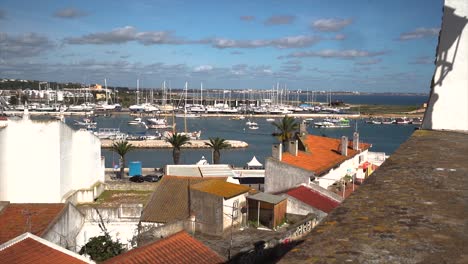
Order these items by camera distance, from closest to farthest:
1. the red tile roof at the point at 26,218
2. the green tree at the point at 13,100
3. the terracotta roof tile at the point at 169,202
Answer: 1. the red tile roof at the point at 26,218
2. the terracotta roof tile at the point at 169,202
3. the green tree at the point at 13,100

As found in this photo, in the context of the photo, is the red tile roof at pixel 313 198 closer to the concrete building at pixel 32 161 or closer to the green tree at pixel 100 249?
the green tree at pixel 100 249

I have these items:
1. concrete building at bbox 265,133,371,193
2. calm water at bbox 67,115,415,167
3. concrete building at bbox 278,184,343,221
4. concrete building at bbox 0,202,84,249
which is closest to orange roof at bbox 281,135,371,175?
concrete building at bbox 265,133,371,193

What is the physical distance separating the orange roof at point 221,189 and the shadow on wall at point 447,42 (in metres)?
9.62

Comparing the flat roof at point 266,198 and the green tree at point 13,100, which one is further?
the green tree at point 13,100

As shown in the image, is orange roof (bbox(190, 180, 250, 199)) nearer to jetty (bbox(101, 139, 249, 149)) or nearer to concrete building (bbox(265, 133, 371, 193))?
concrete building (bbox(265, 133, 371, 193))

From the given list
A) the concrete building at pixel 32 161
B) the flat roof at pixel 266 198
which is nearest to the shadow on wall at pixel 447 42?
the flat roof at pixel 266 198

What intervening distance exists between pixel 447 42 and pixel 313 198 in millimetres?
12316

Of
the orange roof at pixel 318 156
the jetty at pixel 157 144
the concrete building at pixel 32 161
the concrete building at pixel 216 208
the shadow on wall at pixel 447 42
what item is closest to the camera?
the shadow on wall at pixel 447 42

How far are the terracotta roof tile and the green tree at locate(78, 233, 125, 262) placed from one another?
192cm

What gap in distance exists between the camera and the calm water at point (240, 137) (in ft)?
211

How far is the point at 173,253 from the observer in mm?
12531

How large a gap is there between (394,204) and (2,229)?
47.4 feet

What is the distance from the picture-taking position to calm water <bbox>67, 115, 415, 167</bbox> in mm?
64188

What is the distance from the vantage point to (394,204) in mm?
3312
